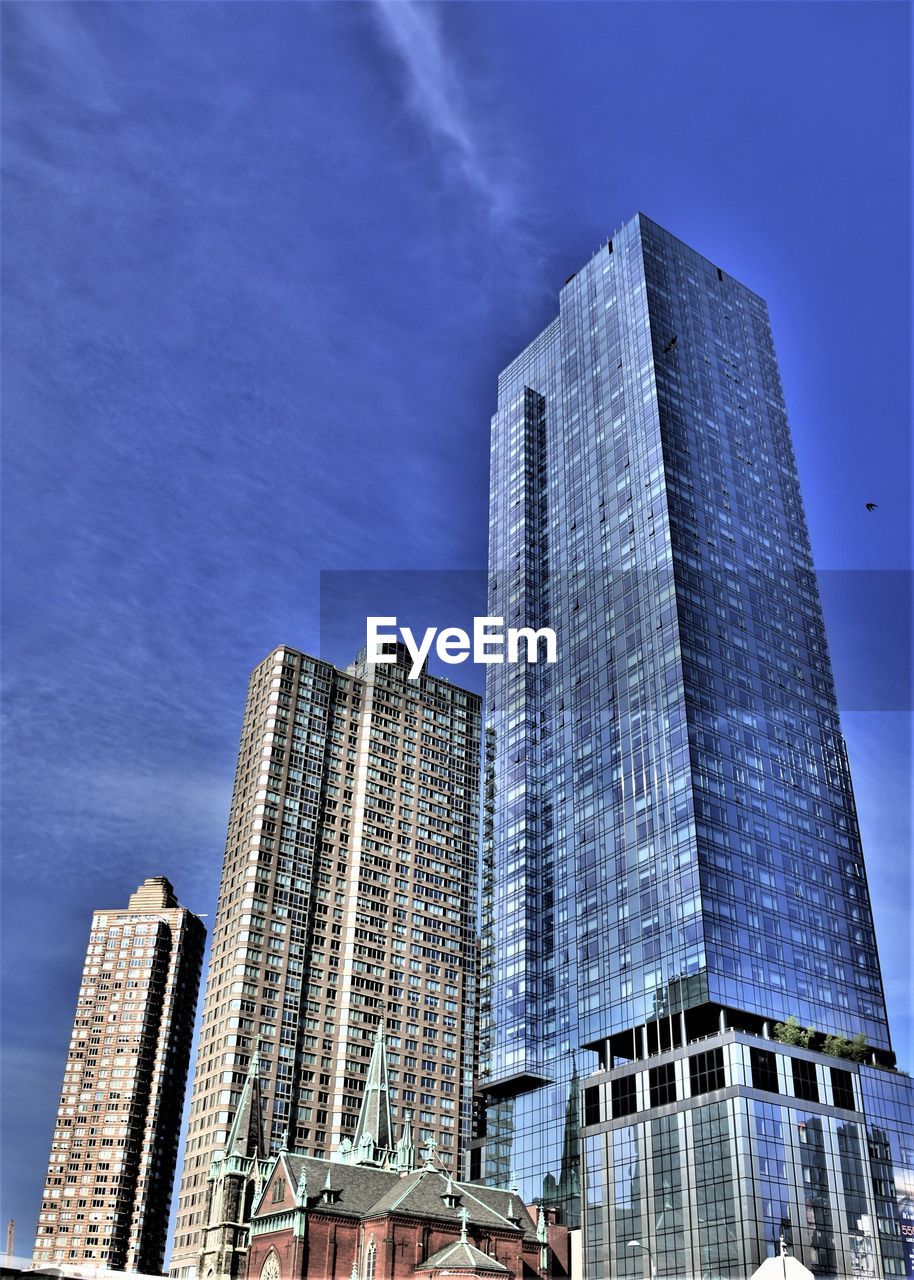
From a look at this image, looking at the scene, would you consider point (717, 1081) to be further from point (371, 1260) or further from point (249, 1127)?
point (249, 1127)

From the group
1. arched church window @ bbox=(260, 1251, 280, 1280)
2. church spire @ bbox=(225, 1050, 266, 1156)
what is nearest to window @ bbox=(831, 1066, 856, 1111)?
arched church window @ bbox=(260, 1251, 280, 1280)

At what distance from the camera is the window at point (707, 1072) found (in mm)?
108062

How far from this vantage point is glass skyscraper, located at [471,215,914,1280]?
356ft

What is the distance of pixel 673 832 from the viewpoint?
411 feet

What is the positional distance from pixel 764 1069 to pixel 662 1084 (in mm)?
11391

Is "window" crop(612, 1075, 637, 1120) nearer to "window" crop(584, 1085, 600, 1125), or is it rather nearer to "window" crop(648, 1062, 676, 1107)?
"window" crop(648, 1062, 676, 1107)

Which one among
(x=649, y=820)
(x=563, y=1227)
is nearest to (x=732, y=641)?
(x=649, y=820)

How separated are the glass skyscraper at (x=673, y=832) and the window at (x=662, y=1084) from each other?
0.46 meters

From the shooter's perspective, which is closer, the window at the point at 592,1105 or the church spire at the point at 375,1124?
the church spire at the point at 375,1124

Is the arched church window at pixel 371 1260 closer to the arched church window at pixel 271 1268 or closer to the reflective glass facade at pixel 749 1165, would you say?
the arched church window at pixel 271 1268

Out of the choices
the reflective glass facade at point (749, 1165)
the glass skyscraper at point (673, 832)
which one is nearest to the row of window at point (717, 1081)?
the reflective glass facade at point (749, 1165)

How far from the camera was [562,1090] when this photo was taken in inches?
5221

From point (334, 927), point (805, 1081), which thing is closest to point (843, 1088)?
point (805, 1081)

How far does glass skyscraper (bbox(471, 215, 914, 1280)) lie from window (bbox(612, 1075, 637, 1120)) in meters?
0.31
